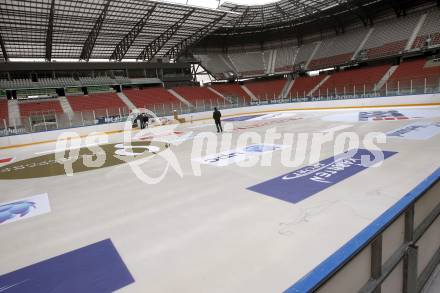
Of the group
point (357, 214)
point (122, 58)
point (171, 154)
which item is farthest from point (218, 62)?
point (357, 214)

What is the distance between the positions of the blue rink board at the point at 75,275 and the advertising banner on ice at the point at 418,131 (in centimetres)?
1014

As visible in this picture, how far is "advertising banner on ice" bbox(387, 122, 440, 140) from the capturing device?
9.59 m

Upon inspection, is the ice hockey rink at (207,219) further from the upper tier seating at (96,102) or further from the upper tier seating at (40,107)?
the upper tier seating at (96,102)

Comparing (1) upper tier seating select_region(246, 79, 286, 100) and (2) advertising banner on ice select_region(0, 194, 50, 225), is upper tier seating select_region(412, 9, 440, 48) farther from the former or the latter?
(2) advertising banner on ice select_region(0, 194, 50, 225)

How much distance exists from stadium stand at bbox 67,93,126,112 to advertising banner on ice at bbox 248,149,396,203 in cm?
2832

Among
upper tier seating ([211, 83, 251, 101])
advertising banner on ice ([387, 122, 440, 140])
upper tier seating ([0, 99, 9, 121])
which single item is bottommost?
advertising banner on ice ([387, 122, 440, 140])

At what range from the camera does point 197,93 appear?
38844 millimetres

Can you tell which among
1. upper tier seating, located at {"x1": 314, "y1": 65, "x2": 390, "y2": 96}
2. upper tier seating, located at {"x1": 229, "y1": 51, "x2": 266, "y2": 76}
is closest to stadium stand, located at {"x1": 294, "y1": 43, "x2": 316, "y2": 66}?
upper tier seating, located at {"x1": 229, "y1": 51, "x2": 266, "y2": 76}

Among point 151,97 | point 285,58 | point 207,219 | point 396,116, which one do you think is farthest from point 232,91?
point 207,219

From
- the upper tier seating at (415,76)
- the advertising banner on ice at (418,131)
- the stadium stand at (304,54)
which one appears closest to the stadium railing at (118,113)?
the upper tier seating at (415,76)

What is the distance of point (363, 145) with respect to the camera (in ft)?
29.7

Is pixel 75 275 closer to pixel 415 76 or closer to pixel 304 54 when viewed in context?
pixel 415 76

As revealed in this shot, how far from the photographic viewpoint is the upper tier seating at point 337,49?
1556 inches

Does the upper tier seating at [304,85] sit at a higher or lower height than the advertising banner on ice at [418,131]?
higher
